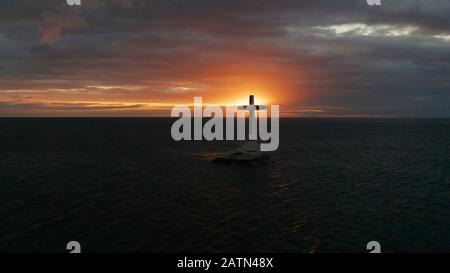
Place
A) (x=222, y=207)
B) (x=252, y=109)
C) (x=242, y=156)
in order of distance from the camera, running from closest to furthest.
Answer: (x=222, y=207)
(x=242, y=156)
(x=252, y=109)

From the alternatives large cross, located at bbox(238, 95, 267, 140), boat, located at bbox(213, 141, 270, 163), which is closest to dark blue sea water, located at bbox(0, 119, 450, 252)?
boat, located at bbox(213, 141, 270, 163)

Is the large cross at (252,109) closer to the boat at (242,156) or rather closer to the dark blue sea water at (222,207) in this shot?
the boat at (242,156)

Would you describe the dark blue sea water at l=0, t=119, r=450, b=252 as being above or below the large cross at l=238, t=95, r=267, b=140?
below

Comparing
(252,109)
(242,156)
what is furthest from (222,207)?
(252,109)

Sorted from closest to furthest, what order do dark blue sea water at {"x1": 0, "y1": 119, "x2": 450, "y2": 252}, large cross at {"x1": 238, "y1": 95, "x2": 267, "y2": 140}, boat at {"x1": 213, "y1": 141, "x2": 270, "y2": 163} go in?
dark blue sea water at {"x1": 0, "y1": 119, "x2": 450, "y2": 252}, boat at {"x1": 213, "y1": 141, "x2": 270, "y2": 163}, large cross at {"x1": 238, "y1": 95, "x2": 267, "y2": 140}

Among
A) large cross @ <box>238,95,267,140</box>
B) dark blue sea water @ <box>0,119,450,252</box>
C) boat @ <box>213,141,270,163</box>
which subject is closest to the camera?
dark blue sea water @ <box>0,119,450,252</box>

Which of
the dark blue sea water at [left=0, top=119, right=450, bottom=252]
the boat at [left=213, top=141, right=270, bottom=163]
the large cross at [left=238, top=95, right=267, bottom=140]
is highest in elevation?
the large cross at [left=238, top=95, right=267, bottom=140]

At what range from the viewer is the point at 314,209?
52.2 m

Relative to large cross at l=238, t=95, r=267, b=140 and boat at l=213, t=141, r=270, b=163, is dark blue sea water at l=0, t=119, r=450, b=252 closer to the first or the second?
boat at l=213, t=141, r=270, b=163

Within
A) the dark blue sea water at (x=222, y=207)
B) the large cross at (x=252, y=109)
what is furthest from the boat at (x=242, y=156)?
the large cross at (x=252, y=109)

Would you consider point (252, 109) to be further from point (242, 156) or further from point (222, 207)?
point (222, 207)
